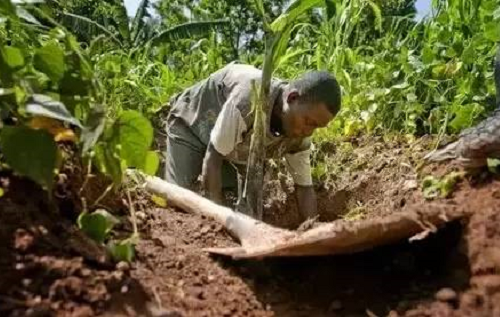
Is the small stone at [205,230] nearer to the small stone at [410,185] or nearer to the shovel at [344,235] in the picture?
the shovel at [344,235]

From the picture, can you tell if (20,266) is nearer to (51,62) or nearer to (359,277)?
(51,62)

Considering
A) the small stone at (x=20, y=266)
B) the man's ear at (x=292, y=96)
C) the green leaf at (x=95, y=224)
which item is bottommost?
the small stone at (x=20, y=266)

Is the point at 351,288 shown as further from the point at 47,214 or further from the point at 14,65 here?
the point at 14,65

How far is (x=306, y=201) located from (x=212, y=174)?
22.0 inches

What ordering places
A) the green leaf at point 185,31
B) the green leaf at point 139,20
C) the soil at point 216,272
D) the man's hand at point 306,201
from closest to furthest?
the soil at point 216,272 → the man's hand at point 306,201 → the green leaf at point 185,31 → the green leaf at point 139,20

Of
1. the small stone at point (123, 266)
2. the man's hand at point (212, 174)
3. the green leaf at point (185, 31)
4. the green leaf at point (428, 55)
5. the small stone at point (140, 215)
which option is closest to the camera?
the small stone at point (123, 266)

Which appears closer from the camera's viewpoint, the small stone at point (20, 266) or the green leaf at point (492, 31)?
the small stone at point (20, 266)

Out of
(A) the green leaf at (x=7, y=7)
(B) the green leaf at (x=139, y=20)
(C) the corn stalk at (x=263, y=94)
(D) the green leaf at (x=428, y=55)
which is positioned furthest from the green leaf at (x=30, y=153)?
(B) the green leaf at (x=139, y=20)

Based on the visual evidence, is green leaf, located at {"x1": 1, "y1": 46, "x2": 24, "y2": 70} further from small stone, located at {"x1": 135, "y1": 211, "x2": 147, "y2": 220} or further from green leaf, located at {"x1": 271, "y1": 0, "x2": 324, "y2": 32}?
green leaf, located at {"x1": 271, "y1": 0, "x2": 324, "y2": 32}

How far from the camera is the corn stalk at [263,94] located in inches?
97.6

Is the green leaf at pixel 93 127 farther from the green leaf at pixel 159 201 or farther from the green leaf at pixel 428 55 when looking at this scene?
the green leaf at pixel 428 55

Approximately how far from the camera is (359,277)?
1517 millimetres

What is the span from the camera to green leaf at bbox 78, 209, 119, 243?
1337mm

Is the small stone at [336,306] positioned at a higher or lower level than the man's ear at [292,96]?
lower
